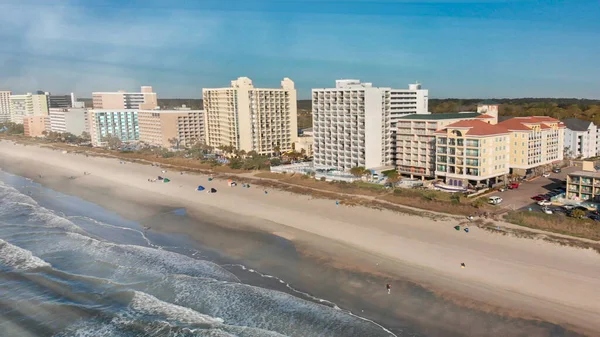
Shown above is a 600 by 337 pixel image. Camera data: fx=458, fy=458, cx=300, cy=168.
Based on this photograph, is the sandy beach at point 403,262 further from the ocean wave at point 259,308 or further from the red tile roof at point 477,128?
the red tile roof at point 477,128

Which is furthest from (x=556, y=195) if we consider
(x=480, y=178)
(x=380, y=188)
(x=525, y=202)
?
(x=380, y=188)

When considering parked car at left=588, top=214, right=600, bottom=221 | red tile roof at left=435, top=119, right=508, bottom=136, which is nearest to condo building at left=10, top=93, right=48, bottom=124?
red tile roof at left=435, top=119, right=508, bottom=136

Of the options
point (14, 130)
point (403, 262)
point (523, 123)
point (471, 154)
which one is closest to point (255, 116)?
point (471, 154)

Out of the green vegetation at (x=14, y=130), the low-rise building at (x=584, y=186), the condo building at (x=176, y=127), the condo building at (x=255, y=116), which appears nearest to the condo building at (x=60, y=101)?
the green vegetation at (x=14, y=130)

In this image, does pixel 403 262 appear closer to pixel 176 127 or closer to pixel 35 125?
pixel 176 127

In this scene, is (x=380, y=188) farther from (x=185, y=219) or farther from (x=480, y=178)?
(x=185, y=219)

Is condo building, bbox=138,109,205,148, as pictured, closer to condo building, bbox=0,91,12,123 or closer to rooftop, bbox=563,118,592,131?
rooftop, bbox=563,118,592,131
